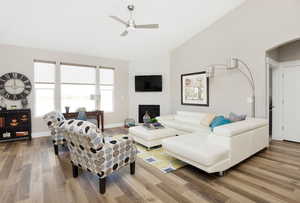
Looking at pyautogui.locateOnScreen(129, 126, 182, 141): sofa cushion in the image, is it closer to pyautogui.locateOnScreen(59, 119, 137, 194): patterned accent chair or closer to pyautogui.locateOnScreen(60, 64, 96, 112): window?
pyautogui.locateOnScreen(59, 119, 137, 194): patterned accent chair

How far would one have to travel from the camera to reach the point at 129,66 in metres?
6.77

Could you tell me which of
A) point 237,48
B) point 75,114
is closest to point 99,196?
point 75,114

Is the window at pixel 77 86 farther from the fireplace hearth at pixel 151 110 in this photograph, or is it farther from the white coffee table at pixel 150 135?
the white coffee table at pixel 150 135

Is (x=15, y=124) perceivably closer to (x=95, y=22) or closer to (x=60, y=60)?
(x=60, y=60)

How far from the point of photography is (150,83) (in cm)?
627

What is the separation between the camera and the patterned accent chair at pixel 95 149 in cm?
198

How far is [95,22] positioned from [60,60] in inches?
82.1

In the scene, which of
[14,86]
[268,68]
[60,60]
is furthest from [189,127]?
[14,86]

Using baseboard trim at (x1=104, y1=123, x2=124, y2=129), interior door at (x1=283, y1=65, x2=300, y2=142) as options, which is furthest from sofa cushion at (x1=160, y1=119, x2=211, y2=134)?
baseboard trim at (x1=104, y1=123, x2=124, y2=129)

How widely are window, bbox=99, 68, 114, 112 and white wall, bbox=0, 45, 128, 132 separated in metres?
0.19

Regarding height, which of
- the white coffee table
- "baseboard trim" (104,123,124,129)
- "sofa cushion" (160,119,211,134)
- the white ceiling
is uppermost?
the white ceiling

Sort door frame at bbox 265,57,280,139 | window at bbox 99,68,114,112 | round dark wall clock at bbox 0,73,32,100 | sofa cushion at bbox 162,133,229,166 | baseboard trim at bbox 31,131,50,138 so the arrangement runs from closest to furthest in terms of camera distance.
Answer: sofa cushion at bbox 162,133,229,166 < door frame at bbox 265,57,280,139 < round dark wall clock at bbox 0,73,32,100 < baseboard trim at bbox 31,131,50,138 < window at bbox 99,68,114,112

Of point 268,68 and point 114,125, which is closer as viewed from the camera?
point 268,68

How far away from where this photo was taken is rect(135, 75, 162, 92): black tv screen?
6242 millimetres
